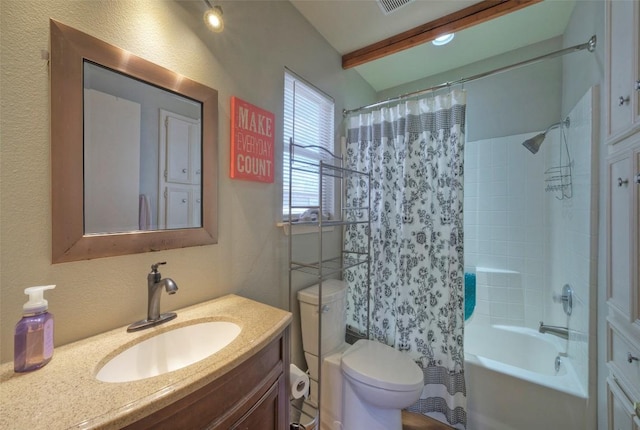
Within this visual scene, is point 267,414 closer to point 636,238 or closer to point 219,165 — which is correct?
point 219,165

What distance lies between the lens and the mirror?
73 cm

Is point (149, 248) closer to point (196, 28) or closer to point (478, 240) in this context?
point (196, 28)

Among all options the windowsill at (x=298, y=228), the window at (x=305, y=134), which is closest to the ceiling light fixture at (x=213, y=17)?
the window at (x=305, y=134)

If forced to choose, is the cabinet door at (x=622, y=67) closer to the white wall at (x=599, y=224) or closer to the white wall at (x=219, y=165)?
the white wall at (x=599, y=224)

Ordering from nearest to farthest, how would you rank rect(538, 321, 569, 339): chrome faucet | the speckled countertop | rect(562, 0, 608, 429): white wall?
the speckled countertop < rect(562, 0, 608, 429): white wall < rect(538, 321, 569, 339): chrome faucet

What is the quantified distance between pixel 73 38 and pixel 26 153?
14.8 inches

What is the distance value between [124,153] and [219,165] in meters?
0.36

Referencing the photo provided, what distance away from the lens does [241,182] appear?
1253 millimetres

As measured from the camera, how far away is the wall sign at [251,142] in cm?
120

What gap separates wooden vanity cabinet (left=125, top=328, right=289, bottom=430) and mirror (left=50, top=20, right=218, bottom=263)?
0.55m

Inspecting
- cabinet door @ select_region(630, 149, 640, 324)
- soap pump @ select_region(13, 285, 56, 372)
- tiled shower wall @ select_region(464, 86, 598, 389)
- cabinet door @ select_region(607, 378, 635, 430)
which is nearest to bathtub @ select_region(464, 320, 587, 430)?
tiled shower wall @ select_region(464, 86, 598, 389)

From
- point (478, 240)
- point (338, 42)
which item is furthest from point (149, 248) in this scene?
point (478, 240)

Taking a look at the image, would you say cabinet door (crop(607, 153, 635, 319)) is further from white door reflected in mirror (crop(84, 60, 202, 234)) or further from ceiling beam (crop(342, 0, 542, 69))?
white door reflected in mirror (crop(84, 60, 202, 234))

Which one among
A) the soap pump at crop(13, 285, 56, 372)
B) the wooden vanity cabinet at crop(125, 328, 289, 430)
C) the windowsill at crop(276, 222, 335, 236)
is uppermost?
the windowsill at crop(276, 222, 335, 236)
